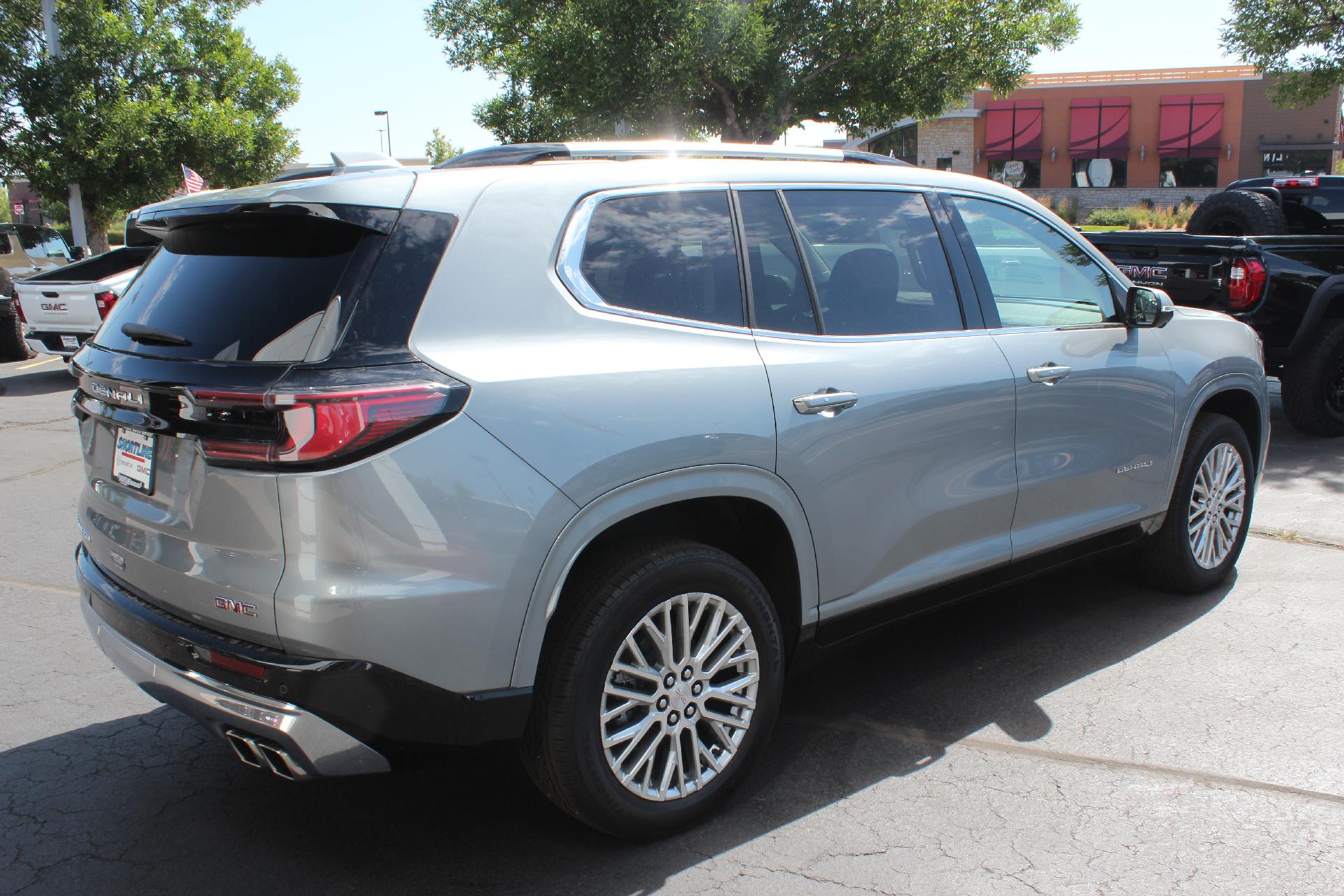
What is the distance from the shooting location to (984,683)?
4102 mm

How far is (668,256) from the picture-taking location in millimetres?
3055

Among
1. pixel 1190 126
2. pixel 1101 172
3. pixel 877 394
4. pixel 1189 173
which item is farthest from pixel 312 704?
pixel 1189 173

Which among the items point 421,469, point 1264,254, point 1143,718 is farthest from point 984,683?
point 1264,254

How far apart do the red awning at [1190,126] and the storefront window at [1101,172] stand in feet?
6.22

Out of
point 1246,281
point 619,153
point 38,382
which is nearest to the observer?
point 619,153

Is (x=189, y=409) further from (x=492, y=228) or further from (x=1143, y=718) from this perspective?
(x=1143, y=718)

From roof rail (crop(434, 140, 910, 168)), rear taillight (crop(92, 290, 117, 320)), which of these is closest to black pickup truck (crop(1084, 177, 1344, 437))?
roof rail (crop(434, 140, 910, 168))

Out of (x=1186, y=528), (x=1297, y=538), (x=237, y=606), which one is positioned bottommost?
(x=1297, y=538)

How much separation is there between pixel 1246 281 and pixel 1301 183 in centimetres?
419

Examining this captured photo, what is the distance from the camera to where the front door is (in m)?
3.94

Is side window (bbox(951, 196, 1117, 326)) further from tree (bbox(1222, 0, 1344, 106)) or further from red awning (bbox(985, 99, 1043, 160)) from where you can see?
red awning (bbox(985, 99, 1043, 160))

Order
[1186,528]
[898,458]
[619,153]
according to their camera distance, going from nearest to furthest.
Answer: [619,153] → [898,458] → [1186,528]

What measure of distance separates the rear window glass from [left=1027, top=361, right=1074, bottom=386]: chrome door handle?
2.35 metres

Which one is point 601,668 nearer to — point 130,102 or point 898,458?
point 898,458
